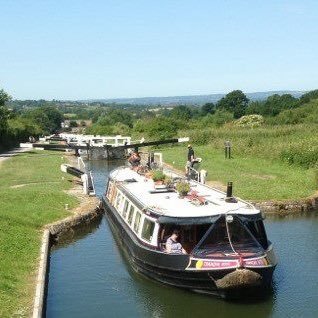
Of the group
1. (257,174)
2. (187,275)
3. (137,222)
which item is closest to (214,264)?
(187,275)

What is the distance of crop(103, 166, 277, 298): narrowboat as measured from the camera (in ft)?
43.3

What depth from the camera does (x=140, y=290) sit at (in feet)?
48.7

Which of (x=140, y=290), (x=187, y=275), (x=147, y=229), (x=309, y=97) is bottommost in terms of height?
(x=140, y=290)

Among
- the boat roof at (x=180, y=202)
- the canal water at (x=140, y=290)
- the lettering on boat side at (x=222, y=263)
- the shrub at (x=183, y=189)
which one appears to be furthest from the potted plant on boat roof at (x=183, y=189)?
the lettering on boat side at (x=222, y=263)

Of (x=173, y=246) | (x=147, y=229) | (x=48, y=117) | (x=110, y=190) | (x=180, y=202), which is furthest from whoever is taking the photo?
(x=48, y=117)

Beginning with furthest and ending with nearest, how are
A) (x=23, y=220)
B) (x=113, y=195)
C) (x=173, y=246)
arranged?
(x=113, y=195)
(x=23, y=220)
(x=173, y=246)

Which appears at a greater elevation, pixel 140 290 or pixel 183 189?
pixel 183 189

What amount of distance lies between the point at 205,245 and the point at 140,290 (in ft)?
7.80

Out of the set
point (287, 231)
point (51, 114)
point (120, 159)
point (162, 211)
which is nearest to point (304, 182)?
point (287, 231)

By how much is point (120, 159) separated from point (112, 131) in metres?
27.6

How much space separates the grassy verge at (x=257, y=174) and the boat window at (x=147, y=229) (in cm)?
954

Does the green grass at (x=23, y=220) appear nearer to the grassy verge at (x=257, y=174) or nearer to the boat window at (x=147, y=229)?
the boat window at (x=147, y=229)

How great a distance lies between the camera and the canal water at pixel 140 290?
13305 mm

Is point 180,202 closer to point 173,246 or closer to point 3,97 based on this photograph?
point 173,246
